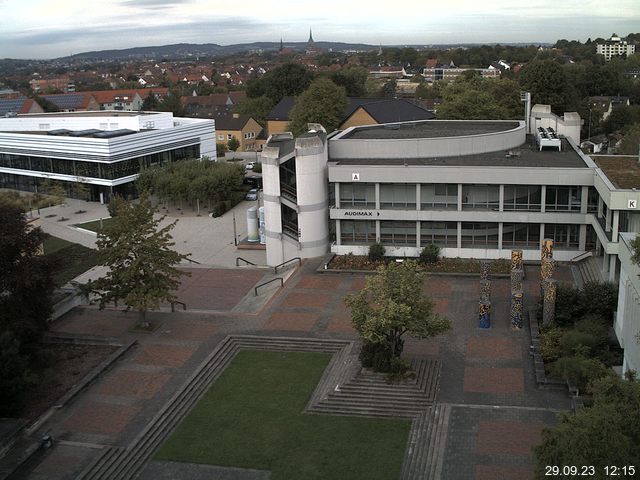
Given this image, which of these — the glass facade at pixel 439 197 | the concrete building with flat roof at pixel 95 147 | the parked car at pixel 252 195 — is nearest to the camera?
the glass facade at pixel 439 197

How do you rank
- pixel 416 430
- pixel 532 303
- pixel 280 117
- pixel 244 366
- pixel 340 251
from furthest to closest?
1. pixel 280 117
2. pixel 340 251
3. pixel 532 303
4. pixel 244 366
5. pixel 416 430

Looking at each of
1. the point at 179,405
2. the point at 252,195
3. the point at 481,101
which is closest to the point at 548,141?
the point at 481,101

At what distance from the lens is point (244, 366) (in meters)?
28.4

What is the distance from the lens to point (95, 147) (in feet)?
210

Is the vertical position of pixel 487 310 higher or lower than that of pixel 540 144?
lower

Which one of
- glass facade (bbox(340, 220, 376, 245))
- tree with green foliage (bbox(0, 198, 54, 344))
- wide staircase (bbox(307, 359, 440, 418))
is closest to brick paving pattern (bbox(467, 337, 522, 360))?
wide staircase (bbox(307, 359, 440, 418))

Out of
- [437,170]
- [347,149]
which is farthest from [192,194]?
[437,170]

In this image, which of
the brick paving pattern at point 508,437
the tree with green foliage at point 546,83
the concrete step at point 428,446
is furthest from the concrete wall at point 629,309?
the tree with green foliage at point 546,83

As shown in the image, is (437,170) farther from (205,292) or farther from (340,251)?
(205,292)

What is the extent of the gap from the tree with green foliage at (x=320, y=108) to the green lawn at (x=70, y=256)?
3135cm

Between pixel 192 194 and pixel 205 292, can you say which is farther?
pixel 192 194

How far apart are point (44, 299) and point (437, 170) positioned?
21657mm

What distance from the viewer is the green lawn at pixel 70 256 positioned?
43906 millimetres

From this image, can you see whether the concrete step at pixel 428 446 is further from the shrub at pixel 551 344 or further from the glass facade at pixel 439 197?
the glass facade at pixel 439 197
